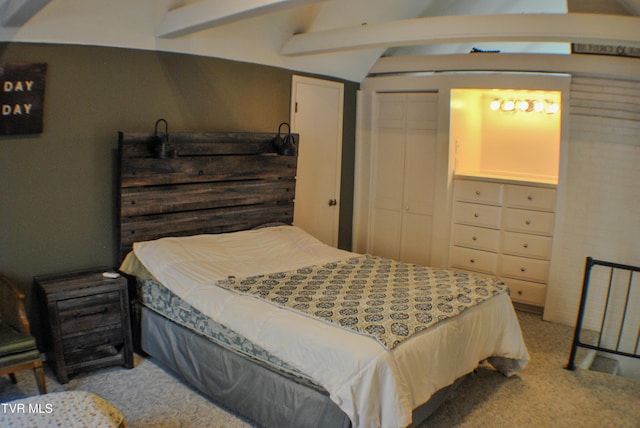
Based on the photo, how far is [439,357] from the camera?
2.96 metres

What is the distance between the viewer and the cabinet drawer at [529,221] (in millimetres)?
4968

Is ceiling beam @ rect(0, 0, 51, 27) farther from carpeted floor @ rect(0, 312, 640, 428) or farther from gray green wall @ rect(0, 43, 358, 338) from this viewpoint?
carpeted floor @ rect(0, 312, 640, 428)

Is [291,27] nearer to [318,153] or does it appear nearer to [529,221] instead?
[318,153]

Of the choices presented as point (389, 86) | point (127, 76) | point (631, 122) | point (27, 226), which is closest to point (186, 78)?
point (127, 76)

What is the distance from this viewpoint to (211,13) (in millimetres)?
3443

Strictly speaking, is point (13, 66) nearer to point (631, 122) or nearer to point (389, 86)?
point (389, 86)

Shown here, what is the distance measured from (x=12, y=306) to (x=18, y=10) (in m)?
1.62

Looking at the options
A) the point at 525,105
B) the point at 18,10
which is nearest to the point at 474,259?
the point at 525,105

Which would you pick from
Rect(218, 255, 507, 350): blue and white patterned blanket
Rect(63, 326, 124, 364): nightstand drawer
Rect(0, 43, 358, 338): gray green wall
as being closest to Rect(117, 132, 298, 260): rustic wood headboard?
Rect(0, 43, 358, 338): gray green wall

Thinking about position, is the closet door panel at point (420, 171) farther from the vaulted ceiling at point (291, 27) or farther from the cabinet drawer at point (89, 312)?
the cabinet drawer at point (89, 312)

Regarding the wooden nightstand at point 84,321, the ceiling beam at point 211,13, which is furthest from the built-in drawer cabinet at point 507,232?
the wooden nightstand at point 84,321

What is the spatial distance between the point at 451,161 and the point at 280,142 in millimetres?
1682

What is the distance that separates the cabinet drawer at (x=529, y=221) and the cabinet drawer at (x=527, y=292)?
1.52 ft

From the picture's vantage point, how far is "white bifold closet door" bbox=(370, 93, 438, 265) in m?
5.48
